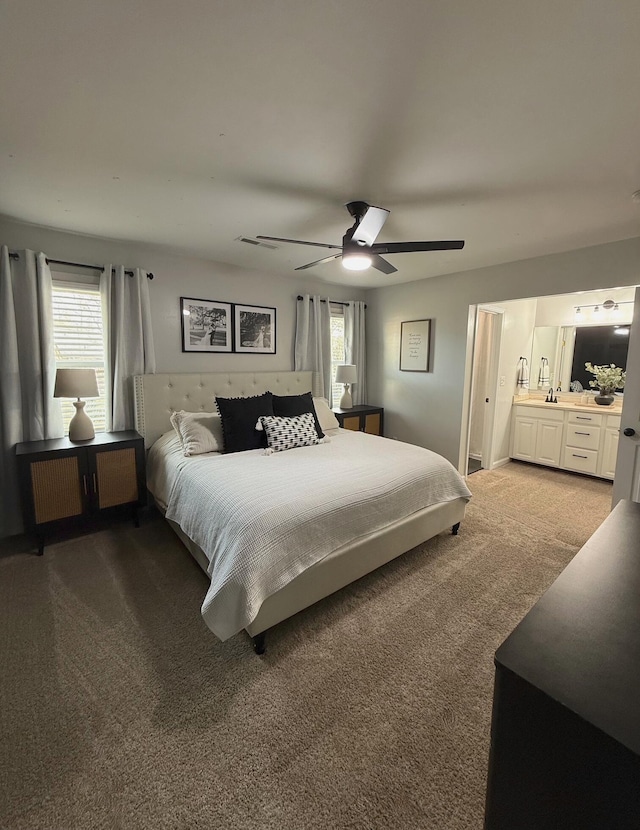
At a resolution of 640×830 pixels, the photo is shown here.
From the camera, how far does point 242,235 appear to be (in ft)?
9.95

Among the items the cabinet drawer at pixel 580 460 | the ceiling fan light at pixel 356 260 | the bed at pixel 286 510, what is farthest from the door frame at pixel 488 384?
the ceiling fan light at pixel 356 260

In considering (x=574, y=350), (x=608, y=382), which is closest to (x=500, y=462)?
(x=608, y=382)

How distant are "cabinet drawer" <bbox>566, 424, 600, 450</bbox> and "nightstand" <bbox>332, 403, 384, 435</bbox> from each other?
238cm

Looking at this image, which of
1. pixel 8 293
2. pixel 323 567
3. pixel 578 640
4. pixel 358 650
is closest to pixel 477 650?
pixel 358 650

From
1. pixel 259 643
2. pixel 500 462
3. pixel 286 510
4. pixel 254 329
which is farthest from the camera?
pixel 500 462

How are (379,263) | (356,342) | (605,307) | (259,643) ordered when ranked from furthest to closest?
1. (356,342)
2. (605,307)
3. (379,263)
4. (259,643)

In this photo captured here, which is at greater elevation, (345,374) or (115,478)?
(345,374)

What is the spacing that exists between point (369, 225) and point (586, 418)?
3.87 metres

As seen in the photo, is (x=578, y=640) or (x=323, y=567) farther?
(x=323, y=567)

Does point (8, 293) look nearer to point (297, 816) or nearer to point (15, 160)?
point (15, 160)

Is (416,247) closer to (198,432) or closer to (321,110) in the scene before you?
(321,110)

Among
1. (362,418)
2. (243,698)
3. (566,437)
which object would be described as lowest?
(243,698)

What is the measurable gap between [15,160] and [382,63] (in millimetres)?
1927

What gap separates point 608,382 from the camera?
14.9 ft
